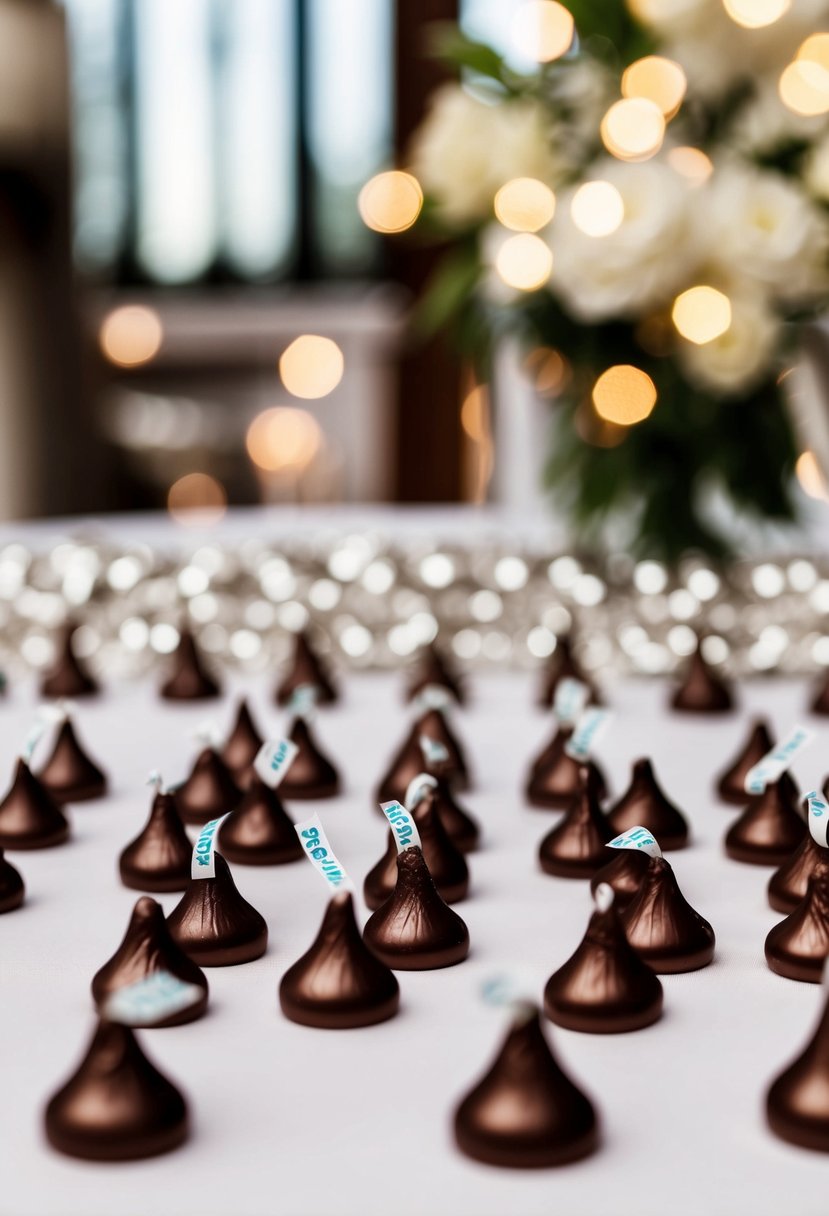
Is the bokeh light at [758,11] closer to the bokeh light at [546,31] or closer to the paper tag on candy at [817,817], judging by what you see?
the bokeh light at [546,31]

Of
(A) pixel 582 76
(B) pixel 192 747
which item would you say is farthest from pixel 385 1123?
(A) pixel 582 76

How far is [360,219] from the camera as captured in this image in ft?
19.3

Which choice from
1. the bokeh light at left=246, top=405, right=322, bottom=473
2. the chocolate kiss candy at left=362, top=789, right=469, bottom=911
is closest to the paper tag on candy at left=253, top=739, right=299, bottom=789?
the chocolate kiss candy at left=362, top=789, right=469, bottom=911

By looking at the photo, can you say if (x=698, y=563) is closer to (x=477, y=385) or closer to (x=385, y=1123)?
(x=477, y=385)

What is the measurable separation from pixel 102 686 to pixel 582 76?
754 mm

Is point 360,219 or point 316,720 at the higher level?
point 316,720

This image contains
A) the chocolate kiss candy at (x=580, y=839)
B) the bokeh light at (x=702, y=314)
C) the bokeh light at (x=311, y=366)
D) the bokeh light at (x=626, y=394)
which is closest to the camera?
the chocolate kiss candy at (x=580, y=839)

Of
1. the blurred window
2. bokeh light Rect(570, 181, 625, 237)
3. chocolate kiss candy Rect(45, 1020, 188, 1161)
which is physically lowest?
the blurred window

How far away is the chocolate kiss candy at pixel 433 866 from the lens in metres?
0.75

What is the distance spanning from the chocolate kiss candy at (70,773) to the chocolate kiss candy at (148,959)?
36 cm

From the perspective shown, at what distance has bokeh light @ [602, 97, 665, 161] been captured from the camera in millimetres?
1346

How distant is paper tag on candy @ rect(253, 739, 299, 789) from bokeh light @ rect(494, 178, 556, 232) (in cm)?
72

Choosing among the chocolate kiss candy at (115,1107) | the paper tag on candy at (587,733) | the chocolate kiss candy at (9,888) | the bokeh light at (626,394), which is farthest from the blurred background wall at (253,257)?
the chocolate kiss candy at (115,1107)

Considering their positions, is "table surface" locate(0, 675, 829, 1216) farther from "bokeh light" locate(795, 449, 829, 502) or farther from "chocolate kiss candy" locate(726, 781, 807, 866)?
"bokeh light" locate(795, 449, 829, 502)
